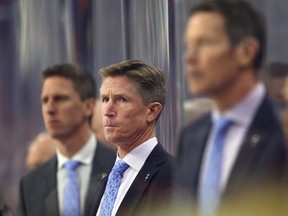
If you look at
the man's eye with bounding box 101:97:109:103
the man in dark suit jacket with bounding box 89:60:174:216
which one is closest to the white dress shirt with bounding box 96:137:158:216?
the man in dark suit jacket with bounding box 89:60:174:216

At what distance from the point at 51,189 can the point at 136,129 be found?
51 centimetres

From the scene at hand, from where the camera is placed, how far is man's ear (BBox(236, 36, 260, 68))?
1.61 m

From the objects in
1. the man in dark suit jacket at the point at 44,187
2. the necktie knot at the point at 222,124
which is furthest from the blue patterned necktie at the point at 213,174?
the man in dark suit jacket at the point at 44,187

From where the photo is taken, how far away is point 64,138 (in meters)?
2.37

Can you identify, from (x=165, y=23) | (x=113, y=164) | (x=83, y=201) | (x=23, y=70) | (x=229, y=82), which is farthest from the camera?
(x=23, y=70)

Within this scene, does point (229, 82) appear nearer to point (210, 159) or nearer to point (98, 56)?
point (210, 159)

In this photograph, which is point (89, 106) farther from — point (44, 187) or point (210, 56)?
point (210, 56)

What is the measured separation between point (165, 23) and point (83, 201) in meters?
0.56

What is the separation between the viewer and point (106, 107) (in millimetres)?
1987

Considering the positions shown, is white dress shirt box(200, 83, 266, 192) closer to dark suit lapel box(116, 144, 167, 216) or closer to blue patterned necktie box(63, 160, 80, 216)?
dark suit lapel box(116, 144, 167, 216)

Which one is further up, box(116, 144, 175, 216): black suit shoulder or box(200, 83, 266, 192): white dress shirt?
box(200, 83, 266, 192): white dress shirt

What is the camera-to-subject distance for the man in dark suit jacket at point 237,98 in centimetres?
160

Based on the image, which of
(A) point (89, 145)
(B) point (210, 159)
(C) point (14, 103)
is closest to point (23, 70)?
(C) point (14, 103)

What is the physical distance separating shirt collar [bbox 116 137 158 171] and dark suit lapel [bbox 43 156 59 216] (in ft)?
1.42
